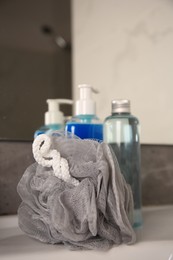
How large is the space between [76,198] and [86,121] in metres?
0.16

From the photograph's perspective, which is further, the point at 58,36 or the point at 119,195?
the point at 58,36

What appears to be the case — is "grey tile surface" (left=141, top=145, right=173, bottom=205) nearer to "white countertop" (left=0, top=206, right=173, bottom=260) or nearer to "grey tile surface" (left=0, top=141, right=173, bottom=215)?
"grey tile surface" (left=0, top=141, right=173, bottom=215)

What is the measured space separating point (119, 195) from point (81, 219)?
44 millimetres

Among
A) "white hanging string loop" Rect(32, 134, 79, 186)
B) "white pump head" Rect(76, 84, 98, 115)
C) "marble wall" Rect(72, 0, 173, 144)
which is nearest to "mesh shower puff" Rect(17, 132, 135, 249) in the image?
"white hanging string loop" Rect(32, 134, 79, 186)

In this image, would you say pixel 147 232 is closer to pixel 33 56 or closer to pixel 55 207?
pixel 55 207

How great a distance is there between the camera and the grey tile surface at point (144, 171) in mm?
464

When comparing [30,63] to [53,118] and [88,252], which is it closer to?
[53,118]

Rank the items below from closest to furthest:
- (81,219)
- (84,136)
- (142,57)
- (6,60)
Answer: (81,219) < (84,136) < (6,60) < (142,57)

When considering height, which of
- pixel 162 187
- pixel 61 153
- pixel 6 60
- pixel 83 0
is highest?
pixel 83 0

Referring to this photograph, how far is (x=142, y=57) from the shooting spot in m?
0.62

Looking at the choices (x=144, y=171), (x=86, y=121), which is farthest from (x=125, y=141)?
(x=144, y=171)

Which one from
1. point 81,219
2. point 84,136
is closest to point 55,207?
point 81,219

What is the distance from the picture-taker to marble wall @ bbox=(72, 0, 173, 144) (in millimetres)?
574

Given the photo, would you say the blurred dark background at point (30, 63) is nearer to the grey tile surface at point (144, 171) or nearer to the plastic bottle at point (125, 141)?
the grey tile surface at point (144, 171)
